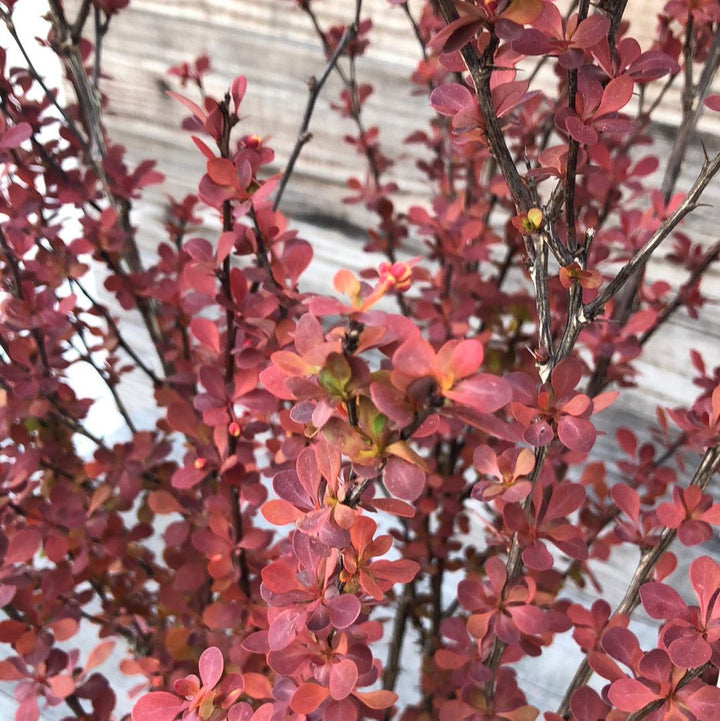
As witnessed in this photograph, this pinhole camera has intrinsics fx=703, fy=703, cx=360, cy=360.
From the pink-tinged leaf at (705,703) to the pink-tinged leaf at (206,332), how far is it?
30 centimetres

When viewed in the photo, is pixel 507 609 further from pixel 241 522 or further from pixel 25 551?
pixel 25 551

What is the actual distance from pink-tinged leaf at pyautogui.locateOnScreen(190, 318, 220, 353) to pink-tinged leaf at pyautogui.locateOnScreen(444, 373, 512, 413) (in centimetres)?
22

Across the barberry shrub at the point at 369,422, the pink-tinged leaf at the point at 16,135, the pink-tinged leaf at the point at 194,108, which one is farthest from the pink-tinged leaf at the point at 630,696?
the pink-tinged leaf at the point at 16,135

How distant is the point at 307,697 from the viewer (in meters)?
0.29

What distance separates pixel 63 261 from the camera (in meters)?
0.53

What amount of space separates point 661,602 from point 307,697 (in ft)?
0.55

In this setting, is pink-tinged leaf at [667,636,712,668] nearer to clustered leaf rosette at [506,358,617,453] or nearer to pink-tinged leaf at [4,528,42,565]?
clustered leaf rosette at [506,358,617,453]

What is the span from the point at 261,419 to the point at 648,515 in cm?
25

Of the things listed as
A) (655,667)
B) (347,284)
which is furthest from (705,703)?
(347,284)

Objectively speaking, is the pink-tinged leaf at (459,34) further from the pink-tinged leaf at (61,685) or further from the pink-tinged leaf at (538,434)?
the pink-tinged leaf at (61,685)

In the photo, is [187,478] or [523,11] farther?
[187,478]

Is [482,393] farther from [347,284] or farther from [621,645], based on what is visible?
[621,645]

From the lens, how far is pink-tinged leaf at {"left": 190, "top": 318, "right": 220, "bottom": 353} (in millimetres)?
400

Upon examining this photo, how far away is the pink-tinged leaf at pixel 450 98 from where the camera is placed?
0.29 metres
